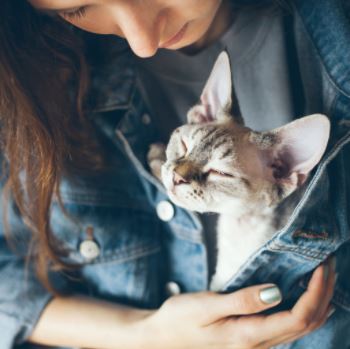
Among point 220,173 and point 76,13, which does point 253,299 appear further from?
point 76,13

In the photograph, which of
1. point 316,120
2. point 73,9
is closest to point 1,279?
point 73,9

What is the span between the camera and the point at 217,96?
705 mm

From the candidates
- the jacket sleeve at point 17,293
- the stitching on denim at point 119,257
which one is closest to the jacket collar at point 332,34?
the stitching on denim at point 119,257

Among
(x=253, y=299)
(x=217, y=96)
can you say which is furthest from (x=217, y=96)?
(x=253, y=299)

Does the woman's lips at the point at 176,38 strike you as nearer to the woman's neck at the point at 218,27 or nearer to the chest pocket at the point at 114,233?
the woman's neck at the point at 218,27

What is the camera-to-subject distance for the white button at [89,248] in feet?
2.98

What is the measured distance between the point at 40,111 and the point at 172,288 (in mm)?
487

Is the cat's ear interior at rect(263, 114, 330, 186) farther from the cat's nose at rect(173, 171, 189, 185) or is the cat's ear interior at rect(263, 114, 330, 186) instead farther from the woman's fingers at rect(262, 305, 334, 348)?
the woman's fingers at rect(262, 305, 334, 348)

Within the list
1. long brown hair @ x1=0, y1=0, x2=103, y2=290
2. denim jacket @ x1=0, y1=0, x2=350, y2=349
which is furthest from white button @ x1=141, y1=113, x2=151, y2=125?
long brown hair @ x1=0, y1=0, x2=103, y2=290

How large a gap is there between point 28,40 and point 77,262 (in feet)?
1.59

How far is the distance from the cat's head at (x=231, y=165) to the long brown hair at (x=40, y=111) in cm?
23

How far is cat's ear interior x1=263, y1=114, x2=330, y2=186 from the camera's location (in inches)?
22.9

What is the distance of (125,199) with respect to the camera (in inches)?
36.4

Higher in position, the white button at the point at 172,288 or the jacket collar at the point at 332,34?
the jacket collar at the point at 332,34
